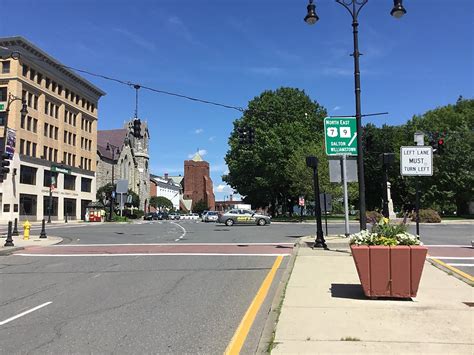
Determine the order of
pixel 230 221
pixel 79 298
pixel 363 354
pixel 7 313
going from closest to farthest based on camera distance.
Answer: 1. pixel 363 354
2. pixel 7 313
3. pixel 79 298
4. pixel 230 221

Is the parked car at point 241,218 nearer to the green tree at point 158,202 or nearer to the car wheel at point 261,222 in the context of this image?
the car wheel at point 261,222

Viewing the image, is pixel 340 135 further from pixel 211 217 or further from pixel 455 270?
pixel 211 217

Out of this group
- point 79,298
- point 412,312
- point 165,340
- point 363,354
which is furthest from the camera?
point 79,298

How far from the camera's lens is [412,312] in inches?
276

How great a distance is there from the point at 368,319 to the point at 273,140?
170 ft

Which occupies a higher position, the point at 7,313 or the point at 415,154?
the point at 415,154

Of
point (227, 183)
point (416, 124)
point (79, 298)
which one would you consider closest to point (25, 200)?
point (227, 183)

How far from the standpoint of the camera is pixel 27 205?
60.8 metres

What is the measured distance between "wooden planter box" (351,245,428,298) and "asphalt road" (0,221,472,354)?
5.55ft

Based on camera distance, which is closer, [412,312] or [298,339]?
[298,339]

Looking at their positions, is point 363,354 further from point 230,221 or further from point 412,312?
point 230,221

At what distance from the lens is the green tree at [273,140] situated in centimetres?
5819

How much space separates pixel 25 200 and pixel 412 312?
60.3m

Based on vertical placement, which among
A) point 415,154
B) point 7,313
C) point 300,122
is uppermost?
point 300,122
